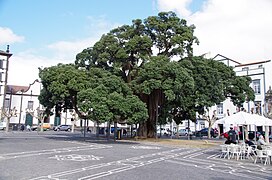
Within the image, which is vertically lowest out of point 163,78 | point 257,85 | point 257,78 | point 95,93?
point 95,93

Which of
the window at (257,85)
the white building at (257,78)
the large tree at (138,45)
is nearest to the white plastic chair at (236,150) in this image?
the large tree at (138,45)

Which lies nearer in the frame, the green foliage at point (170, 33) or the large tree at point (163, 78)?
the large tree at point (163, 78)

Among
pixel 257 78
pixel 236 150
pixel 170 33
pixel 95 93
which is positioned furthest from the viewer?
pixel 257 78

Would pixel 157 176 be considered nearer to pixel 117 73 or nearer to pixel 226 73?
pixel 117 73

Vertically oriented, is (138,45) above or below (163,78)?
above

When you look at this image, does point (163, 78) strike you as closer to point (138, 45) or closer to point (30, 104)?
point (138, 45)

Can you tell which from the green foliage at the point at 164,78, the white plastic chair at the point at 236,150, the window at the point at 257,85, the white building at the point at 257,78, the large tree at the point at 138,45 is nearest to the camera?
the white plastic chair at the point at 236,150

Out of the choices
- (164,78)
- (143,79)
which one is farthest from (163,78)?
(143,79)

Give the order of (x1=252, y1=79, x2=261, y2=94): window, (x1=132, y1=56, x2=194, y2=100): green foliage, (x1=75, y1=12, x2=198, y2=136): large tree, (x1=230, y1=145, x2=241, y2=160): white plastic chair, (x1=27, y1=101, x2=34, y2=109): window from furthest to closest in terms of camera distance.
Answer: (x1=27, y1=101, x2=34, y2=109): window, (x1=252, y1=79, x2=261, y2=94): window, (x1=75, y1=12, x2=198, y2=136): large tree, (x1=132, y1=56, x2=194, y2=100): green foliage, (x1=230, y1=145, x2=241, y2=160): white plastic chair

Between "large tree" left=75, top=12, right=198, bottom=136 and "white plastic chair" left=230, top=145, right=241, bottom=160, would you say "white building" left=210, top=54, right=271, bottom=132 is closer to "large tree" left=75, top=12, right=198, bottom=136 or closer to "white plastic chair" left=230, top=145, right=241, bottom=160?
"large tree" left=75, top=12, right=198, bottom=136

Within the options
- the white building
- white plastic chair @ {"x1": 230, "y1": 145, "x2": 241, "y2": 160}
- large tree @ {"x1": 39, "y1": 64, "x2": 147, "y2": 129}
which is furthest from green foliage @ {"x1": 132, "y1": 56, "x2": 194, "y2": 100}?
the white building

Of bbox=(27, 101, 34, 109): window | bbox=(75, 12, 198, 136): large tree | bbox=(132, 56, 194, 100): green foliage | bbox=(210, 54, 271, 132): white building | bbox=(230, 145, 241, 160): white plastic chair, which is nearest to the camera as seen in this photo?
bbox=(230, 145, 241, 160): white plastic chair

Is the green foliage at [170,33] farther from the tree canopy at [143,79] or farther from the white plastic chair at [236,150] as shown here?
the white plastic chair at [236,150]

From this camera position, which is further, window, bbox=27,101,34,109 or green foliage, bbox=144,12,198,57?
window, bbox=27,101,34,109
